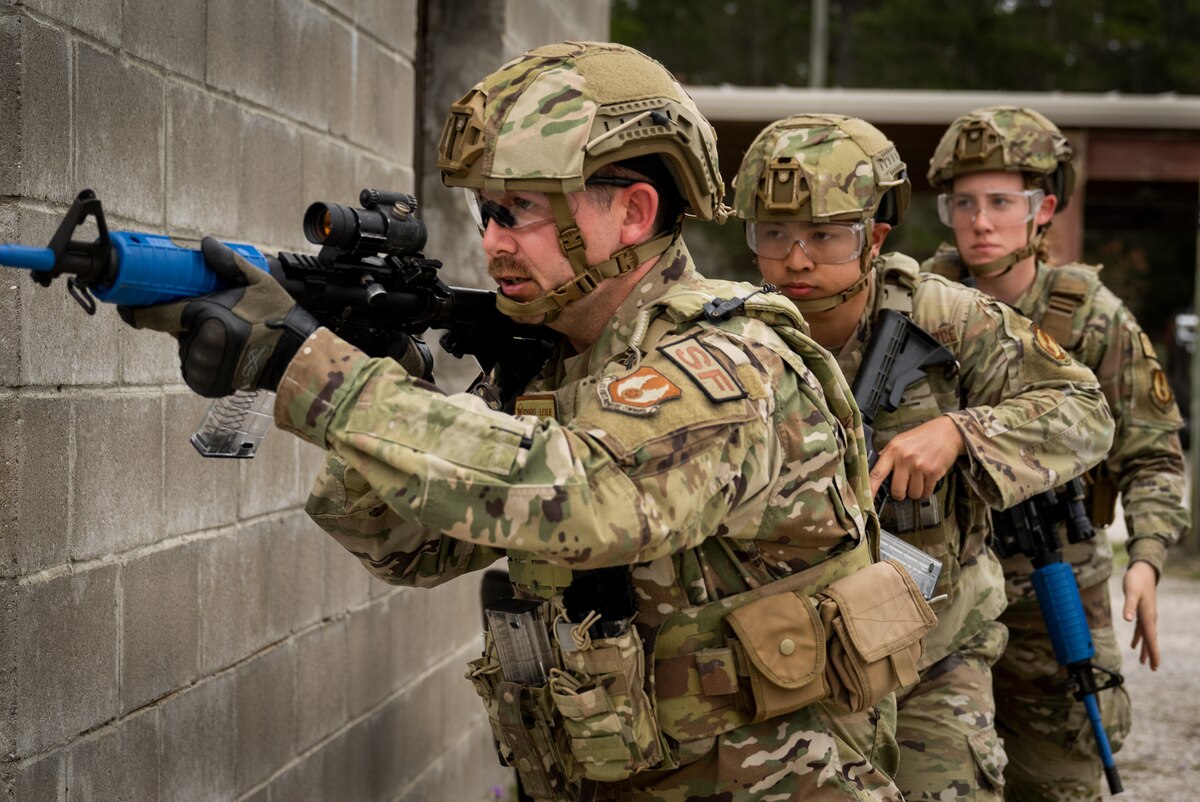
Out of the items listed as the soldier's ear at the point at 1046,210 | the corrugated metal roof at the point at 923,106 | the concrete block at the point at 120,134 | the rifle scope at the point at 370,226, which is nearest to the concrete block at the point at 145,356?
the concrete block at the point at 120,134

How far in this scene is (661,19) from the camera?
3002 cm

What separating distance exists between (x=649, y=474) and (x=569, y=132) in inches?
22.7

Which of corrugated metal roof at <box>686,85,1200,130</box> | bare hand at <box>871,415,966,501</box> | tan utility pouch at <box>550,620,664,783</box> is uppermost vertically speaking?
corrugated metal roof at <box>686,85,1200,130</box>

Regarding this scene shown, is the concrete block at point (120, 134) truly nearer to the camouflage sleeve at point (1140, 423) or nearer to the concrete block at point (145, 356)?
the concrete block at point (145, 356)

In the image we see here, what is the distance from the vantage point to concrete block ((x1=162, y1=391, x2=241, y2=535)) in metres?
2.99

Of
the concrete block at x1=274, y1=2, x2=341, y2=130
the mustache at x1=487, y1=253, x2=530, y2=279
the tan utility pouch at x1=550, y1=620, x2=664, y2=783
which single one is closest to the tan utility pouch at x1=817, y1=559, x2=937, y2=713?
the tan utility pouch at x1=550, y1=620, x2=664, y2=783

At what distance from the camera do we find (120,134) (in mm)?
2754

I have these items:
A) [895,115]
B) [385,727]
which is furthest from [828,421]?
[895,115]

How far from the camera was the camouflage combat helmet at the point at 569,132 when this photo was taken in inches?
89.8

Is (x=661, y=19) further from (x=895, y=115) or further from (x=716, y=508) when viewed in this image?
(x=716, y=508)

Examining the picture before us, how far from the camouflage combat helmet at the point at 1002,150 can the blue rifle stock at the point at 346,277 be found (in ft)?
8.13

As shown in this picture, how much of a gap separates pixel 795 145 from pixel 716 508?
6.07 feet

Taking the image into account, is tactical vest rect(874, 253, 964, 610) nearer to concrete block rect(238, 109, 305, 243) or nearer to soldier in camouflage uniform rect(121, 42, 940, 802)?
soldier in camouflage uniform rect(121, 42, 940, 802)

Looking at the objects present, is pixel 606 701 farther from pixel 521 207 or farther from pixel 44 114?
pixel 44 114
